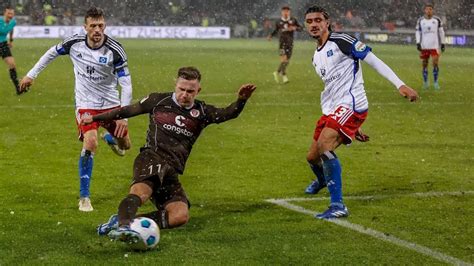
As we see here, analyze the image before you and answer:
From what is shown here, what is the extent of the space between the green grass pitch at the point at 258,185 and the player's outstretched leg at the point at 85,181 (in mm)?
140

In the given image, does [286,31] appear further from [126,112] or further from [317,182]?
[126,112]

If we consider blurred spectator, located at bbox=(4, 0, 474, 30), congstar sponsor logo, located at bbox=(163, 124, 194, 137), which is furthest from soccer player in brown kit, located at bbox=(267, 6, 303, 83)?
blurred spectator, located at bbox=(4, 0, 474, 30)

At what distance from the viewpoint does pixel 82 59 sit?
33.3 feet

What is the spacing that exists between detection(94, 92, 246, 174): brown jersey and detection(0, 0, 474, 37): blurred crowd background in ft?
168

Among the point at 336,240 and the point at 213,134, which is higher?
the point at 336,240

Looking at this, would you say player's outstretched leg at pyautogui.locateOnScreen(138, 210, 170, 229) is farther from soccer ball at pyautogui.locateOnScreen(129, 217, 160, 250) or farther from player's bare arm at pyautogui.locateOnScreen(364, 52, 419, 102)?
player's bare arm at pyautogui.locateOnScreen(364, 52, 419, 102)

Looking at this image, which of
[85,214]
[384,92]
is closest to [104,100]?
[85,214]

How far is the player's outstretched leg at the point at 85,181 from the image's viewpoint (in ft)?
30.8

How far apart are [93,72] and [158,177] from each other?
8.60ft

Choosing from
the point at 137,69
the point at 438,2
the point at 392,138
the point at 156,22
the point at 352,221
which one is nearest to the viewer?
the point at 352,221

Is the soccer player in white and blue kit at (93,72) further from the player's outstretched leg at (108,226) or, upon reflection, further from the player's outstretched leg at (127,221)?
the player's outstretched leg at (127,221)

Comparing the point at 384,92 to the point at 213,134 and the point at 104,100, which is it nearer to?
the point at 213,134

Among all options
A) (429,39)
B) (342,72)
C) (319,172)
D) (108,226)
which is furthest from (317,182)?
(429,39)

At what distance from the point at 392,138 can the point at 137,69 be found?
58.3 ft
